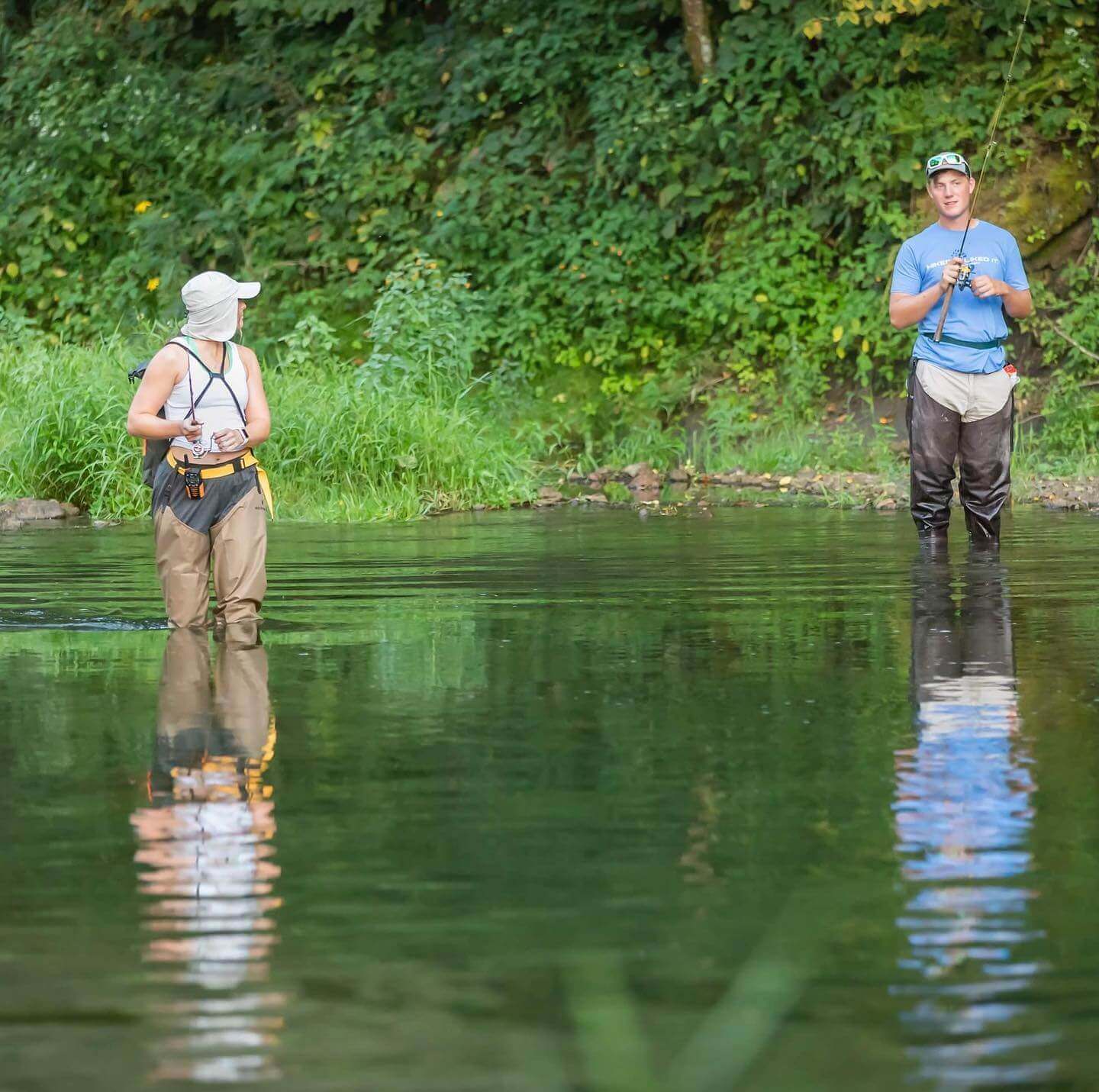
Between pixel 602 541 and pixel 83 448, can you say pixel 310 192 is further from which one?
pixel 602 541

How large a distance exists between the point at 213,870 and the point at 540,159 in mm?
17589

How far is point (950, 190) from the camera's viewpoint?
11.3 metres

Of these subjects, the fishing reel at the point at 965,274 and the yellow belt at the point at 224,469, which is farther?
the fishing reel at the point at 965,274

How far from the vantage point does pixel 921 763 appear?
19.8 ft

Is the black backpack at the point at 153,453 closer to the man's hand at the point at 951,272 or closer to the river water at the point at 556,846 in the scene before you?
the river water at the point at 556,846

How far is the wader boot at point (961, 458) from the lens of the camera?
11.7 meters

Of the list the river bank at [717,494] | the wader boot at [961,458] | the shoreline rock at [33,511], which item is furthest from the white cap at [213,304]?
the shoreline rock at [33,511]

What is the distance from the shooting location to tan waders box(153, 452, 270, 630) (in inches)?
356

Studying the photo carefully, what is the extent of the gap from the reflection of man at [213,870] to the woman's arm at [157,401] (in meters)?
1.26

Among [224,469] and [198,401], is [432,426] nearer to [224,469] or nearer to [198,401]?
[224,469]

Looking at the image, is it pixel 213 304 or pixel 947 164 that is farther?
pixel 947 164

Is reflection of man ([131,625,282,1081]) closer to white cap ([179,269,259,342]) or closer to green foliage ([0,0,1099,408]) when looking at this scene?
white cap ([179,269,259,342])

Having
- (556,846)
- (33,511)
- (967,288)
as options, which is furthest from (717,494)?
(556,846)

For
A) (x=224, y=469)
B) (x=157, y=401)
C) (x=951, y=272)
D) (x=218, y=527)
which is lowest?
(x=218, y=527)
